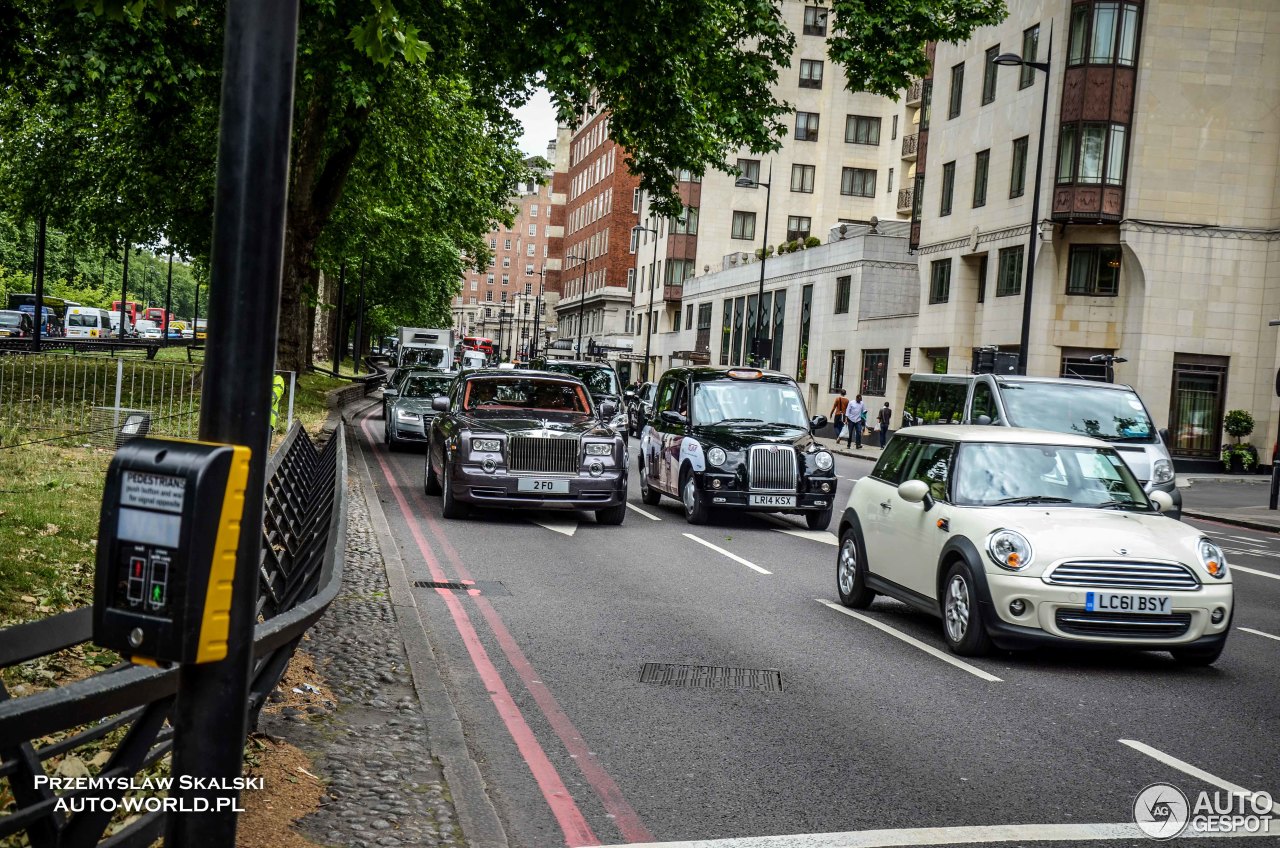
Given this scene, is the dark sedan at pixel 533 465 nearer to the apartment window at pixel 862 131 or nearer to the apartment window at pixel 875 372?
the apartment window at pixel 875 372

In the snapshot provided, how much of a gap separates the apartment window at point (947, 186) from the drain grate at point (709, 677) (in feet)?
133

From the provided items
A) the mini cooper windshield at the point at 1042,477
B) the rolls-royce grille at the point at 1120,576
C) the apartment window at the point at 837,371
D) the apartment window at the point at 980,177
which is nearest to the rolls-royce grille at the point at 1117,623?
the rolls-royce grille at the point at 1120,576

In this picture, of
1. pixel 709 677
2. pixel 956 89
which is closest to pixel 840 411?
pixel 956 89

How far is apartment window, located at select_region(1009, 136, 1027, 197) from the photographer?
4097 cm

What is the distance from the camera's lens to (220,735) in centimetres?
262

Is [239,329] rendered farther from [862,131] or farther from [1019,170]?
[862,131]

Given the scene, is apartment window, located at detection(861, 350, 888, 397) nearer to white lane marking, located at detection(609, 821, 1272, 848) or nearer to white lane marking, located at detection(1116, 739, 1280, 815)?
white lane marking, located at detection(1116, 739, 1280, 815)

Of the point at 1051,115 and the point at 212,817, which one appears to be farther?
the point at 1051,115

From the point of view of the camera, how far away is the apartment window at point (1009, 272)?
1602 inches

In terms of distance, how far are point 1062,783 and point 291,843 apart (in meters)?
3.44

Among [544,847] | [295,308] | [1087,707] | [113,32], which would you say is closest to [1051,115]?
[295,308]

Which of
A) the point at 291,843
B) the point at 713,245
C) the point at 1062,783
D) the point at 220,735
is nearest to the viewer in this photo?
the point at 220,735

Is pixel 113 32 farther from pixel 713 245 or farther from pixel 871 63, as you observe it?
pixel 713 245

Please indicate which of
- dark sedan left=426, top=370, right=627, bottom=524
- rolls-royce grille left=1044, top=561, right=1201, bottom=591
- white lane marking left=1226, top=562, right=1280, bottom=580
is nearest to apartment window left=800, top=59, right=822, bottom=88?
white lane marking left=1226, top=562, right=1280, bottom=580
